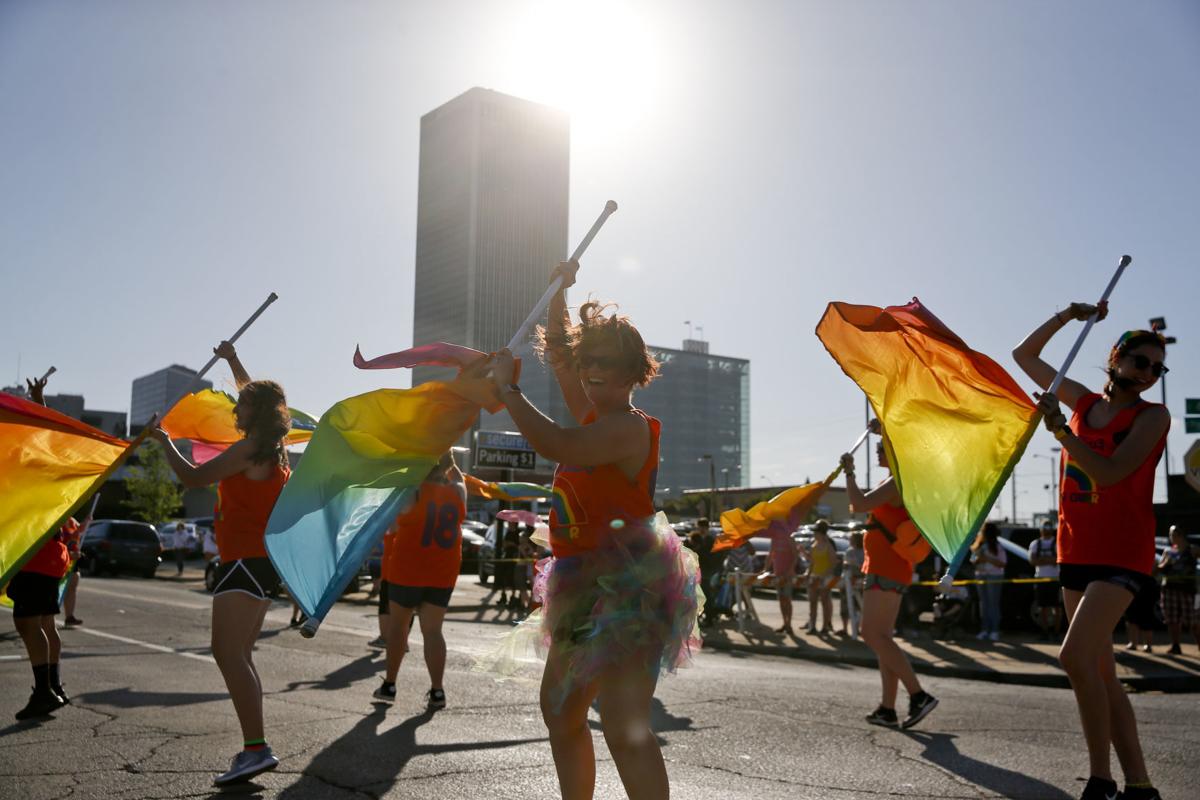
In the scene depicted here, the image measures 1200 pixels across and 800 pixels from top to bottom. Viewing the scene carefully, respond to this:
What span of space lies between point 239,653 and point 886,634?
430 cm

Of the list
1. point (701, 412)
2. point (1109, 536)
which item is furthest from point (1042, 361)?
point (701, 412)

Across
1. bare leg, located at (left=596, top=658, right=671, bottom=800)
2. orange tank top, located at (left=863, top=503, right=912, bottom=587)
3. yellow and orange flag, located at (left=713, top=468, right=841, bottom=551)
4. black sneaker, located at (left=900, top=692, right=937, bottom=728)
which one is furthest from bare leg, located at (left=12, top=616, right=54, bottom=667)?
black sneaker, located at (left=900, top=692, right=937, bottom=728)

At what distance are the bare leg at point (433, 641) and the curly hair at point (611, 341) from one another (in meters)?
4.31

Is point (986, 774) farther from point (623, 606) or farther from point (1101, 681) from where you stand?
point (623, 606)

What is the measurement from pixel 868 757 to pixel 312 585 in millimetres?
3578

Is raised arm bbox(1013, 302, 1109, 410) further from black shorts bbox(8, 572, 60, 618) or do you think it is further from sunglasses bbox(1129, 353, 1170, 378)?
Answer: black shorts bbox(8, 572, 60, 618)

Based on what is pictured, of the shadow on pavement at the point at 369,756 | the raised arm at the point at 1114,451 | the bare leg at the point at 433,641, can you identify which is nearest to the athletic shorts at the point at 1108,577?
the raised arm at the point at 1114,451

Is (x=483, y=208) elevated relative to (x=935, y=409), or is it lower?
elevated

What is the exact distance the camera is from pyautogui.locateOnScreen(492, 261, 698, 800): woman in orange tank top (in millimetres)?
3354

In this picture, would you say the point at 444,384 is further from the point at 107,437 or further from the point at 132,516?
the point at 132,516

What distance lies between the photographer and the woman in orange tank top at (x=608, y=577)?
3.35 meters

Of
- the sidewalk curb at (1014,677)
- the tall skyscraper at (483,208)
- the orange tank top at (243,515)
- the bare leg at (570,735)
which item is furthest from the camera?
the tall skyscraper at (483,208)

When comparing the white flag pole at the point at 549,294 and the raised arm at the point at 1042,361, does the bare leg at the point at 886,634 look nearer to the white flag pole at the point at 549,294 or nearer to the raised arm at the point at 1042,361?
the raised arm at the point at 1042,361

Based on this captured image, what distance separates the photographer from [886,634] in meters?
7.16
